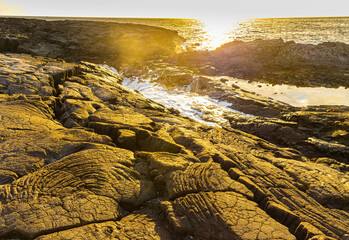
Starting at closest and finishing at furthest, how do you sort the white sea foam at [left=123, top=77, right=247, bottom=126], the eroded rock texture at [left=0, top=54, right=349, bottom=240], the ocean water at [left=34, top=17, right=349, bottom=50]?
the eroded rock texture at [left=0, top=54, right=349, bottom=240] < the white sea foam at [left=123, top=77, right=247, bottom=126] < the ocean water at [left=34, top=17, right=349, bottom=50]

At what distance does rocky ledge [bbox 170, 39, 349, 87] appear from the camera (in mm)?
20453

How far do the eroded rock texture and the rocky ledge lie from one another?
1710 cm

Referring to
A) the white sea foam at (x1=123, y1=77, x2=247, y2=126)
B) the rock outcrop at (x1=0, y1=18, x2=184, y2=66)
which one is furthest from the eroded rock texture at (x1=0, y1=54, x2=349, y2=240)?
the rock outcrop at (x1=0, y1=18, x2=184, y2=66)

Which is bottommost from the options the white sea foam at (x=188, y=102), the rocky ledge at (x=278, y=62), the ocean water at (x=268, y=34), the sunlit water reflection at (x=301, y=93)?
the white sea foam at (x=188, y=102)

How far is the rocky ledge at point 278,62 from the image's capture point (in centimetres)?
2045

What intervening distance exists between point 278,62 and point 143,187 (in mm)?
26364

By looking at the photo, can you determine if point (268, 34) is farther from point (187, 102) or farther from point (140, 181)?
point (140, 181)

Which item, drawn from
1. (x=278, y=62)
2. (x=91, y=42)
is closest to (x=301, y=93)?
(x=278, y=62)

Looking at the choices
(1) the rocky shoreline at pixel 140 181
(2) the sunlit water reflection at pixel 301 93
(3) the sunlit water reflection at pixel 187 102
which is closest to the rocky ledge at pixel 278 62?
(2) the sunlit water reflection at pixel 301 93

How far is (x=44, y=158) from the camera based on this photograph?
4.72 m

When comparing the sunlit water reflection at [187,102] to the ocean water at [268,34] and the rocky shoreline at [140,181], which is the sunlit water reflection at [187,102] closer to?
the rocky shoreline at [140,181]

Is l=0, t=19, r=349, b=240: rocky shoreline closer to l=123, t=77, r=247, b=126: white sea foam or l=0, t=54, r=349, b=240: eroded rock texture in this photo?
l=0, t=54, r=349, b=240: eroded rock texture

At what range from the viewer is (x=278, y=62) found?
985 inches

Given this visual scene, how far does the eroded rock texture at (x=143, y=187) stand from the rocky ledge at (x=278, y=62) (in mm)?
17096
